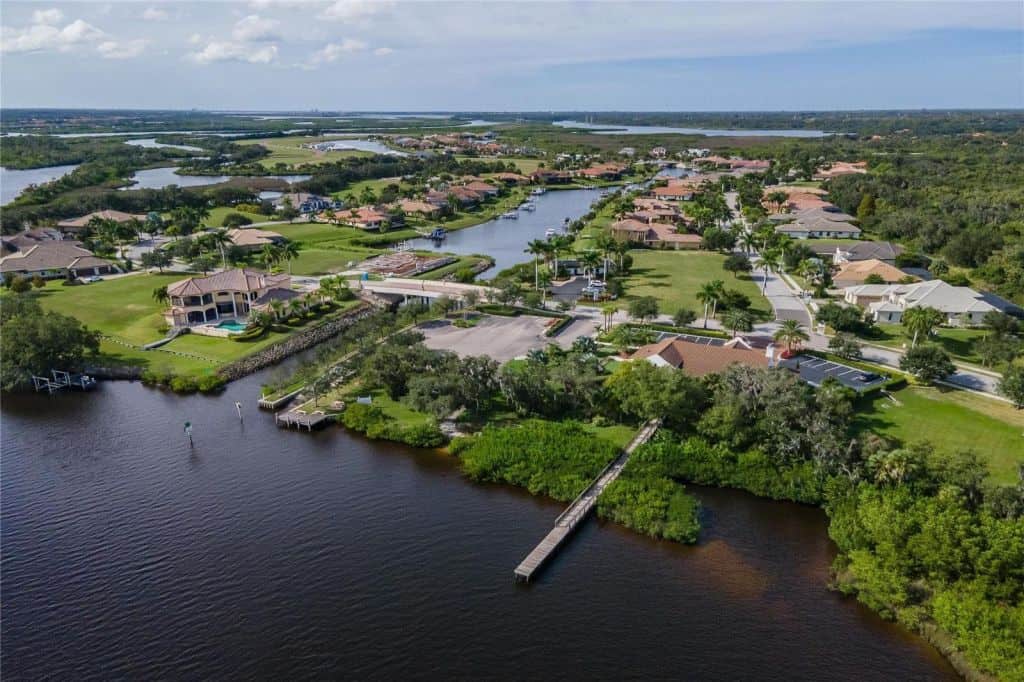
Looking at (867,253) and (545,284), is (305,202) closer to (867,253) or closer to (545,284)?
(545,284)

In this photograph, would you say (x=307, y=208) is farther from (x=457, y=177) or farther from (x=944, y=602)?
(x=944, y=602)

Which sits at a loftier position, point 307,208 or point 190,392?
point 307,208

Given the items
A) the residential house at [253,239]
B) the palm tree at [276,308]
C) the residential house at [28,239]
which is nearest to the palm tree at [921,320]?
the palm tree at [276,308]

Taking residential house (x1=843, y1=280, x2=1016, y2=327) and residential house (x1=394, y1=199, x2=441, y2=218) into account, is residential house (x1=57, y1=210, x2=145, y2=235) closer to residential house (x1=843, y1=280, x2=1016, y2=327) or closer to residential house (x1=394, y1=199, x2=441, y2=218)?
residential house (x1=394, y1=199, x2=441, y2=218)

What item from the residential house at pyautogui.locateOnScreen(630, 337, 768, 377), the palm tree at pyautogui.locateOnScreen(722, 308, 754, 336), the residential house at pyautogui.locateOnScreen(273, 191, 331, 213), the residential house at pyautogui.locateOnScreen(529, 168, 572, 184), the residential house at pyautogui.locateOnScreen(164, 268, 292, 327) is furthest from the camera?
the residential house at pyautogui.locateOnScreen(529, 168, 572, 184)

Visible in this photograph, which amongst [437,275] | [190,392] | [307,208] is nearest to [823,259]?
[437,275]

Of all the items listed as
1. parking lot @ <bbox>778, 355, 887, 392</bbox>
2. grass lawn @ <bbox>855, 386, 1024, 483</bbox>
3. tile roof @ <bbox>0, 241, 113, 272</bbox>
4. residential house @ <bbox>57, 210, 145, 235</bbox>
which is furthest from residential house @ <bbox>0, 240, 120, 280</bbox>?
grass lawn @ <bbox>855, 386, 1024, 483</bbox>

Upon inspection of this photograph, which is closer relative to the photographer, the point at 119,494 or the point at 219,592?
the point at 219,592
